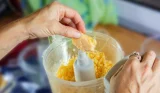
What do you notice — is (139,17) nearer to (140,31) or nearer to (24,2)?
(140,31)

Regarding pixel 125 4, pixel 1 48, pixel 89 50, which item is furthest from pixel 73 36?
pixel 125 4

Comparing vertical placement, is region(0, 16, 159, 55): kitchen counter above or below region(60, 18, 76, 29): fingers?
below

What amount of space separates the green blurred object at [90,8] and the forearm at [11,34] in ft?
1.56

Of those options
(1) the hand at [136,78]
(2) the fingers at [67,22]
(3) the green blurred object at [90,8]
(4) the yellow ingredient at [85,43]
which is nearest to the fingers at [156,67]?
(1) the hand at [136,78]

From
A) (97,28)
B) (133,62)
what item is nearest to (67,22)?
(133,62)

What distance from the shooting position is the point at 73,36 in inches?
20.9

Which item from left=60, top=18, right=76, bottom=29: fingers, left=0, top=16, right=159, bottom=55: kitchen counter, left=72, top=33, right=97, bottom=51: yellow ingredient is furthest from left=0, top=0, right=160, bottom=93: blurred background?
left=72, top=33, right=97, bottom=51: yellow ingredient

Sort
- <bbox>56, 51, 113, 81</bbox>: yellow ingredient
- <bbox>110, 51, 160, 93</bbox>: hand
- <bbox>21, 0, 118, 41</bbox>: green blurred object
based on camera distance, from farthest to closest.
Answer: <bbox>21, 0, 118, 41</bbox>: green blurred object < <bbox>56, 51, 113, 81</bbox>: yellow ingredient < <bbox>110, 51, 160, 93</bbox>: hand

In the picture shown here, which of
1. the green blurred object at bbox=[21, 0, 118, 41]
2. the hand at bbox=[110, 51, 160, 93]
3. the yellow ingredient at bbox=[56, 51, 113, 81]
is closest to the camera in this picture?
the hand at bbox=[110, 51, 160, 93]

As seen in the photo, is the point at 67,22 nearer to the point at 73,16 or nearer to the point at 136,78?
the point at 73,16

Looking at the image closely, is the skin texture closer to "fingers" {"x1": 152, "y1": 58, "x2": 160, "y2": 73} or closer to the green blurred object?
"fingers" {"x1": 152, "y1": 58, "x2": 160, "y2": 73}

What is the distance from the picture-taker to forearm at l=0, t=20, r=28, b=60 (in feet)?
1.94

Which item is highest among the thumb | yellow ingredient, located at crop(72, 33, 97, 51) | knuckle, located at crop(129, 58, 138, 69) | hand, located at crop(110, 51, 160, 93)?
the thumb

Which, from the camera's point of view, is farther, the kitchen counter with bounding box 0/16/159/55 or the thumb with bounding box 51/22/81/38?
the kitchen counter with bounding box 0/16/159/55
